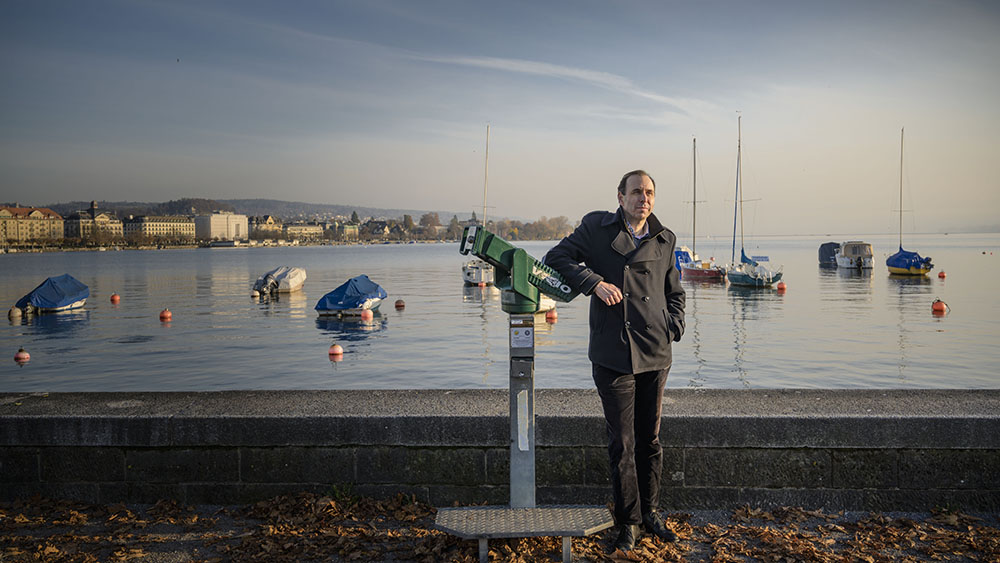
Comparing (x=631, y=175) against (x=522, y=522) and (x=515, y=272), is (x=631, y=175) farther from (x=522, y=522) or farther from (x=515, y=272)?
(x=522, y=522)

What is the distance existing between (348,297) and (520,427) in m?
35.1

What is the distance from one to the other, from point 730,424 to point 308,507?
2771 millimetres

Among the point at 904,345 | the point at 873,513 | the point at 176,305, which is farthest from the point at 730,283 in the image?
the point at 873,513

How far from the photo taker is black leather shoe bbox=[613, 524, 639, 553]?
4.22 metres

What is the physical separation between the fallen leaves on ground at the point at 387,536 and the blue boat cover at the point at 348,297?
33653mm

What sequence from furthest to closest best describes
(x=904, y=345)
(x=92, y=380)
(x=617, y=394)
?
1. (x=904, y=345)
2. (x=92, y=380)
3. (x=617, y=394)

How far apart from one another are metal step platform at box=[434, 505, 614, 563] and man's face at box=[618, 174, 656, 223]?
1.80m

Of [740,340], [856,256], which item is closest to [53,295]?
[740,340]

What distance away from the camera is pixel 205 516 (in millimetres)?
4777

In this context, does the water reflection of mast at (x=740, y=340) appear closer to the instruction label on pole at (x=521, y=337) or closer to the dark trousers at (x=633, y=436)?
the dark trousers at (x=633, y=436)

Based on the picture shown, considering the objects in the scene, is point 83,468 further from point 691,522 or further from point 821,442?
point 821,442

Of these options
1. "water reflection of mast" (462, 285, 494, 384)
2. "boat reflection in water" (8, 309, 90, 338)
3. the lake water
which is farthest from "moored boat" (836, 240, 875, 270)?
"boat reflection in water" (8, 309, 90, 338)

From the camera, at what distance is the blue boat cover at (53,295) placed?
41.8m

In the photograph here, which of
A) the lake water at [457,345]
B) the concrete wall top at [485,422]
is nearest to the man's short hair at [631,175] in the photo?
the concrete wall top at [485,422]
